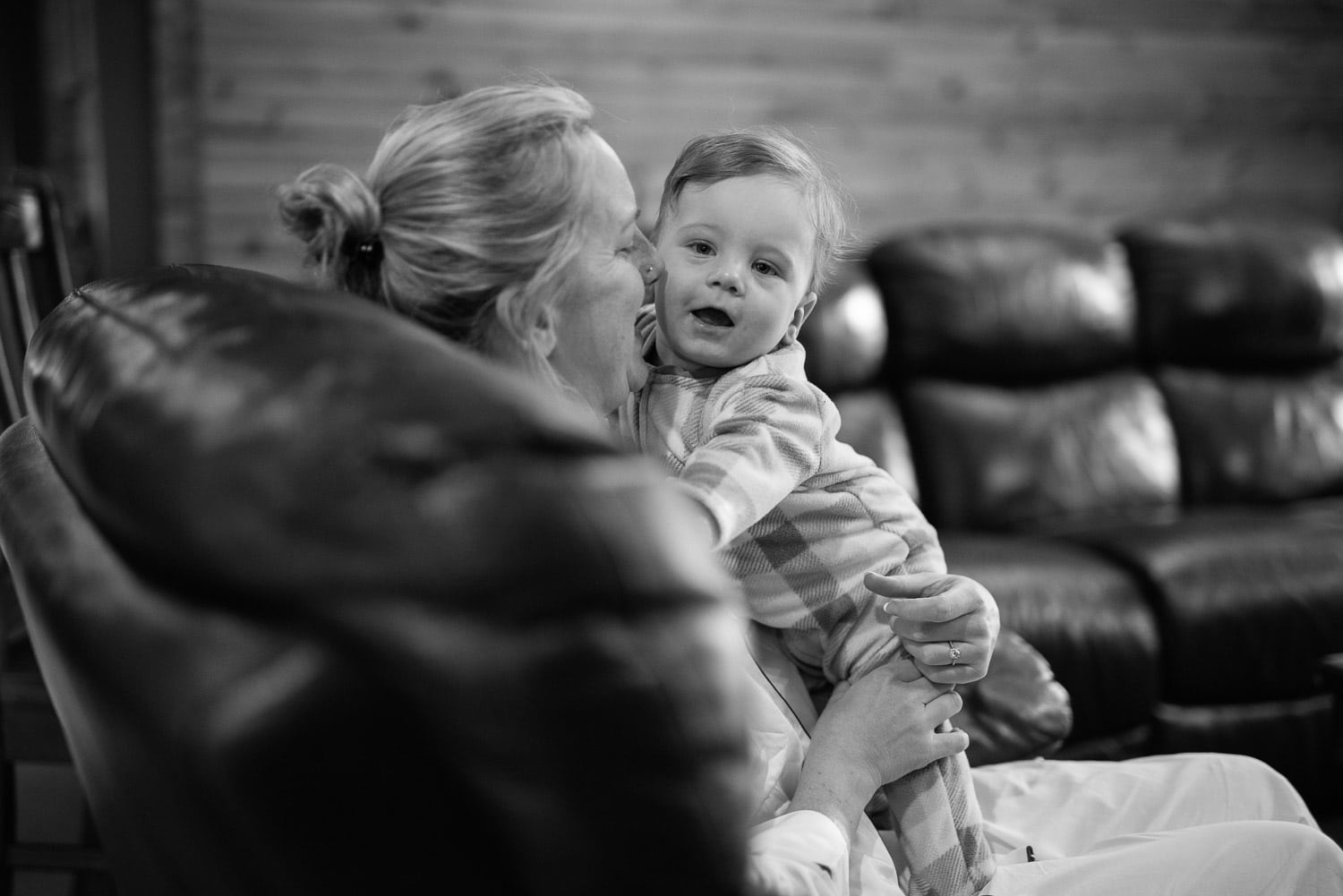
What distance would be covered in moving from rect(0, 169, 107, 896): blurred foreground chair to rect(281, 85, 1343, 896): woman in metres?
0.96

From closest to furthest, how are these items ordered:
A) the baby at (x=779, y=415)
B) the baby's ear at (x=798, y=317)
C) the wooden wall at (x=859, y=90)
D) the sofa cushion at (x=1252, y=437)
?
the baby at (x=779, y=415)
the baby's ear at (x=798, y=317)
the sofa cushion at (x=1252, y=437)
the wooden wall at (x=859, y=90)

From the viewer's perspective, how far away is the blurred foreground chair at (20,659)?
1734mm

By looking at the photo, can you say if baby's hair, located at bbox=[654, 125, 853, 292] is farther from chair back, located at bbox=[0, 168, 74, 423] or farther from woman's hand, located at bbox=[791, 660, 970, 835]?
chair back, located at bbox=[0, 168, 74, 423]

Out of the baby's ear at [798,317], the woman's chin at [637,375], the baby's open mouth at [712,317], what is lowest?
the woman's chin at [637,375]

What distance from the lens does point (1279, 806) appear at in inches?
49.5

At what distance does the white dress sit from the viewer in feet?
2.84

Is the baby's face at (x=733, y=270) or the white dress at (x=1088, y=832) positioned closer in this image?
the white dress at (x=1088, y=832)

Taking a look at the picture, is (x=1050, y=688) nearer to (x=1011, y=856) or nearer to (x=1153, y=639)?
(x=1011, y=856)

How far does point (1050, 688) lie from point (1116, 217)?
3.66 meters

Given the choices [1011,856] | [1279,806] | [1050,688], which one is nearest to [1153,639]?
[1050,688]

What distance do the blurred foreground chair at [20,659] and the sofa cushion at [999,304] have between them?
2020mm

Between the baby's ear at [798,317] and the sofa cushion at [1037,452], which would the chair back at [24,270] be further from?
the sofa cushion at [1037,452]

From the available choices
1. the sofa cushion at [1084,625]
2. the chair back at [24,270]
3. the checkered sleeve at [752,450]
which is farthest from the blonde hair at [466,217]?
the sofa cushion at [1084,625]

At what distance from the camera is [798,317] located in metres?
1.30
